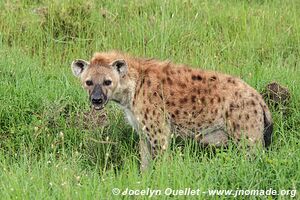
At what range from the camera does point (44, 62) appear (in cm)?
796

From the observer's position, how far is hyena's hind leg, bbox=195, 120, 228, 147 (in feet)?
20.2

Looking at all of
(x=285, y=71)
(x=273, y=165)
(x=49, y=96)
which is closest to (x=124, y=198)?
(x=273, y=165)

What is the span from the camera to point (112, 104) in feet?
22.6

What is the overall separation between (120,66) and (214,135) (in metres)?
0.95

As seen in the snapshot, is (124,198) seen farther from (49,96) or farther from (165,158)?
(49,96)

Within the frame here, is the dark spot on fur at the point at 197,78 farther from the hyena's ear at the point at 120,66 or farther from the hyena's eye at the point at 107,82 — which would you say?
the hyena's eye at the point at 107,82

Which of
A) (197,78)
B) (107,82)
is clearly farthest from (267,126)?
(107,82)

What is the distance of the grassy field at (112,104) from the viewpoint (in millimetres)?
5016

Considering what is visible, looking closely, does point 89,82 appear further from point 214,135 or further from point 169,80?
point 214,135

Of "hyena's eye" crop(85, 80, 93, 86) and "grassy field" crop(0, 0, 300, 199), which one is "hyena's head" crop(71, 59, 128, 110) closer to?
"hyena's eye" crop(85, 80, 93, 86)

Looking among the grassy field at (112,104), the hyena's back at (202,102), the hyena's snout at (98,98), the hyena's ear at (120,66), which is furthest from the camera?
the hyena's ear at (120,66)

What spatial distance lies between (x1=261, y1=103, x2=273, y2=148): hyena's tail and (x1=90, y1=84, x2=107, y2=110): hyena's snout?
128 centimetres

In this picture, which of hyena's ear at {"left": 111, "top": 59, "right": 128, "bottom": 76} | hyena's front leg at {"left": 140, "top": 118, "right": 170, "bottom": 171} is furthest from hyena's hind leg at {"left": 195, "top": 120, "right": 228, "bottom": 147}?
hyena's ear at {"left": 111, "top": 59, "right": 128, "bottom": 76}

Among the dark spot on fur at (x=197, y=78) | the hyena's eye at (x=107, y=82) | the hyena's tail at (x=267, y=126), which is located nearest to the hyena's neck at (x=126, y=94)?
the hyena's eye at (x=107, y=82)
